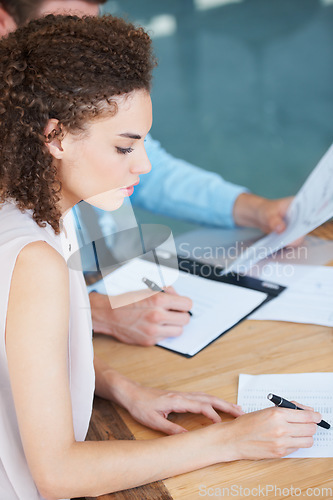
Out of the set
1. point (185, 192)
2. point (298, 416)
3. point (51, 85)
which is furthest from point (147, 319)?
point (185, 192)

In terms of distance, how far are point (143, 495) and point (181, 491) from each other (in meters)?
0.06

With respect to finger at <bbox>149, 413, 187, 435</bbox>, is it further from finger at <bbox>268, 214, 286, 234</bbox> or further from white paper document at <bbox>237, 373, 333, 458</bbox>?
finger at <bbox>268, 214, 286, 234</bbox>

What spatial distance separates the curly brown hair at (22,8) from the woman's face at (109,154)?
27.9 inches

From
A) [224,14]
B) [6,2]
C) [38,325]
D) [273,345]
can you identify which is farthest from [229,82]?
[38,325]

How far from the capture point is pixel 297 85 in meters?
5.39

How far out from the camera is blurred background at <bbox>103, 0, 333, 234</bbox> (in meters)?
4.57

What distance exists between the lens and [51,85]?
88cm

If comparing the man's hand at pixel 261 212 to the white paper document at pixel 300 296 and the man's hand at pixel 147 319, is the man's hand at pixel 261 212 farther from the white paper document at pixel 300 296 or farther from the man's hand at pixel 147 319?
the man's hand at pixel 147 319

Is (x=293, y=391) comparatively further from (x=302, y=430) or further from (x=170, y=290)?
(x=170, y=290)

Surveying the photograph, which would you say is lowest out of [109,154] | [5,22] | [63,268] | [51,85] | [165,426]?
[165,426]

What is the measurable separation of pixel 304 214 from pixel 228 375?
1.55 ft

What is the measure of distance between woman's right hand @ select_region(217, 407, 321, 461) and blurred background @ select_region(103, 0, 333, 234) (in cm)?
304

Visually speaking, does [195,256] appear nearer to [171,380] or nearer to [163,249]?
[163,249]

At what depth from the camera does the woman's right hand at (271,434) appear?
2.92 ft
